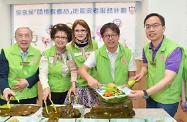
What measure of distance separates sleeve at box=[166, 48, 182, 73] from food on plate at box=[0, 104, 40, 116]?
1107 millimetres

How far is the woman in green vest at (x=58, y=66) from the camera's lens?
2156mm

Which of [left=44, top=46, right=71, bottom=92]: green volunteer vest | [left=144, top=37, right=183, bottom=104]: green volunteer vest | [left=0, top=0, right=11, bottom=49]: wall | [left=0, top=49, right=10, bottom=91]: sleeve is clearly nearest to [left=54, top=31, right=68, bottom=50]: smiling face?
[left=44, top=46, right=71, bottom=92]: green volunteer vest

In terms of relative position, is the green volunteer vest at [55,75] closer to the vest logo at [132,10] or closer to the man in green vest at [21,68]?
the man in green vest at [21,68]

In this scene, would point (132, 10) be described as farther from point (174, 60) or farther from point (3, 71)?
point (3, 71)

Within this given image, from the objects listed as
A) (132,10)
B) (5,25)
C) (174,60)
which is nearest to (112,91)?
(174,60)

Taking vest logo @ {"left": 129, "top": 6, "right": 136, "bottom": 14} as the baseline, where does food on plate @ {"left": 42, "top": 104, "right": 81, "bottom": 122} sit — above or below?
below

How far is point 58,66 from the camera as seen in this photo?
2.19 metres

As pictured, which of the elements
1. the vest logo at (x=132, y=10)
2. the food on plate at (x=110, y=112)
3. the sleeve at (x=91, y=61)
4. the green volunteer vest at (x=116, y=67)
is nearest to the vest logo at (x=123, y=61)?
the green volunteer vest at (x=116, y=67)

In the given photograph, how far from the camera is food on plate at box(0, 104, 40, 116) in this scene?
5.64ft

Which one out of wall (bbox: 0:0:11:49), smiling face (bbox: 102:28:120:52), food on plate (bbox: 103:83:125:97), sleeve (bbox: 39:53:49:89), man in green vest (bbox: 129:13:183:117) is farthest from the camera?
wall (bbox: 0:0:11:49)

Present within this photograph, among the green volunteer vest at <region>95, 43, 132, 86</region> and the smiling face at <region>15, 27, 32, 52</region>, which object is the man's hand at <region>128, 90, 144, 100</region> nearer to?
the green volunteer vest at <region>95, 43, 132, 86</region>

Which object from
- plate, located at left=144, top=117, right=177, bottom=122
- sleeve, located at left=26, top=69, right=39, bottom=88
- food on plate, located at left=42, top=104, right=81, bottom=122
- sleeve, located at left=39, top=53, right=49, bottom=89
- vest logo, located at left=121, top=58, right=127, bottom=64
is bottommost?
plate, located at left=144, top=117, right=177, bottom=122

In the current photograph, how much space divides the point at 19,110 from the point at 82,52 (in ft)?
2.69

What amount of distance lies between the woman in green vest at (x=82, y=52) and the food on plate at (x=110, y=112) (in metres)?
0.48
